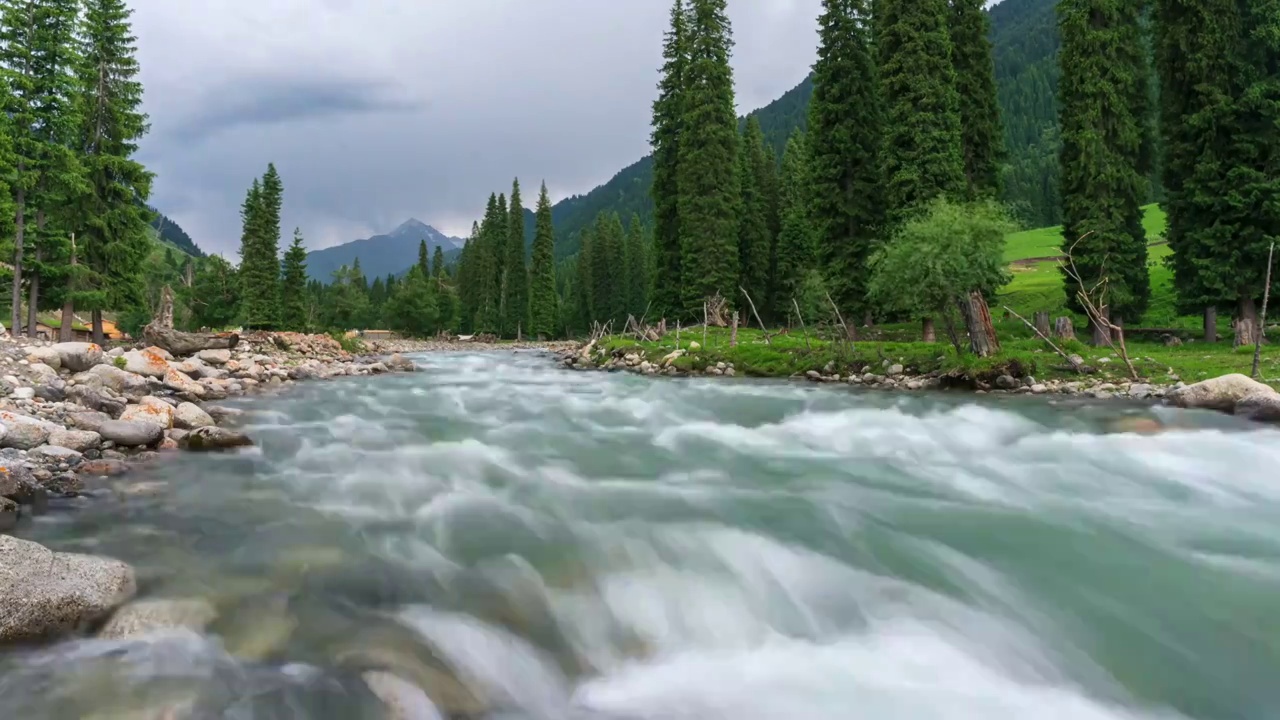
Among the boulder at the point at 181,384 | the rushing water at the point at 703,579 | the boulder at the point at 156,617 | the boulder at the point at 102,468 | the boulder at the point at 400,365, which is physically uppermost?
the boulder at the point at 181,384

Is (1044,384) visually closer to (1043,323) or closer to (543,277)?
(1043,323)

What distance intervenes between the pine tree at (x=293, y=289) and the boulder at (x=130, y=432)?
6023 centimetres

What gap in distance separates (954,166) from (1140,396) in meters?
13.8

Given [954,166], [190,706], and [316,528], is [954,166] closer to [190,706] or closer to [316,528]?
[316,528]

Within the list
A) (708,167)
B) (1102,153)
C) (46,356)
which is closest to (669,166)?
(708,167)

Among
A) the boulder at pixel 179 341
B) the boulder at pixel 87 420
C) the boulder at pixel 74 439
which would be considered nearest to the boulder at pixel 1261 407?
the boulder at pixel 74 439

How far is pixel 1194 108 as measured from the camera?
25875 mm

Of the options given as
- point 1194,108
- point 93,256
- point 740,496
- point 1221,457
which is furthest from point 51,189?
point 1194,108

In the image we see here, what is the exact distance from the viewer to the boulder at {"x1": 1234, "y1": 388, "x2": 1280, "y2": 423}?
46.3 feet

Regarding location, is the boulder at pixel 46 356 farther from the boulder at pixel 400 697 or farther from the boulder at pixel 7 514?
the boulder at pixel 400 697

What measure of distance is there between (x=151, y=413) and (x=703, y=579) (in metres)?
12.2

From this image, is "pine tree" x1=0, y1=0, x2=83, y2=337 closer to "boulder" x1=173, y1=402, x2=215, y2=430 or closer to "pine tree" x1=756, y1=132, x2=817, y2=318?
"boulder" x1=173, y1=402, x2=215, y2=430

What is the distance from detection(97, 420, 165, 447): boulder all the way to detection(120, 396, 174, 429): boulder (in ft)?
1.21

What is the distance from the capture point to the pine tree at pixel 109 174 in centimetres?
3136
